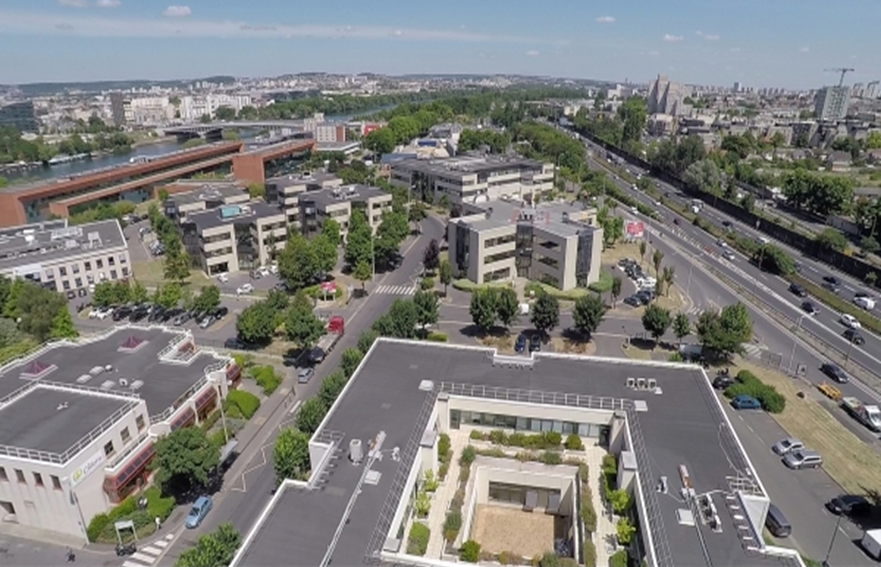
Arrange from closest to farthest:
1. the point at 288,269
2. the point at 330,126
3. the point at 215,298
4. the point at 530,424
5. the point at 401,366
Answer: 1. the point at 530,424
2. the point at 401,366
3. the point at 215,298
4. the point at 288,269
5. the point at 330,126

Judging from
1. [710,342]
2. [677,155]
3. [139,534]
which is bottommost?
[139,534]

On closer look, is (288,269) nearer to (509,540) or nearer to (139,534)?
(139,534)

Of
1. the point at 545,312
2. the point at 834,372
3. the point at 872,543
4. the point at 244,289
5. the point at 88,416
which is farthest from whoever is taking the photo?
the point at 244,289

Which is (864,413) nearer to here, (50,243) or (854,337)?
(854,337)

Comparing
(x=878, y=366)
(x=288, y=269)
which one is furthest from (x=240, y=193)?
(x=878, y=366)

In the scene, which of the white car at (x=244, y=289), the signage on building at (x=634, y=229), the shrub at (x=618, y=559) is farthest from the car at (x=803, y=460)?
the white car at (x=244, y=289)

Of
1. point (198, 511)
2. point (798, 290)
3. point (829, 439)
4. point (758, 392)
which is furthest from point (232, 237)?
point (798, 290)
